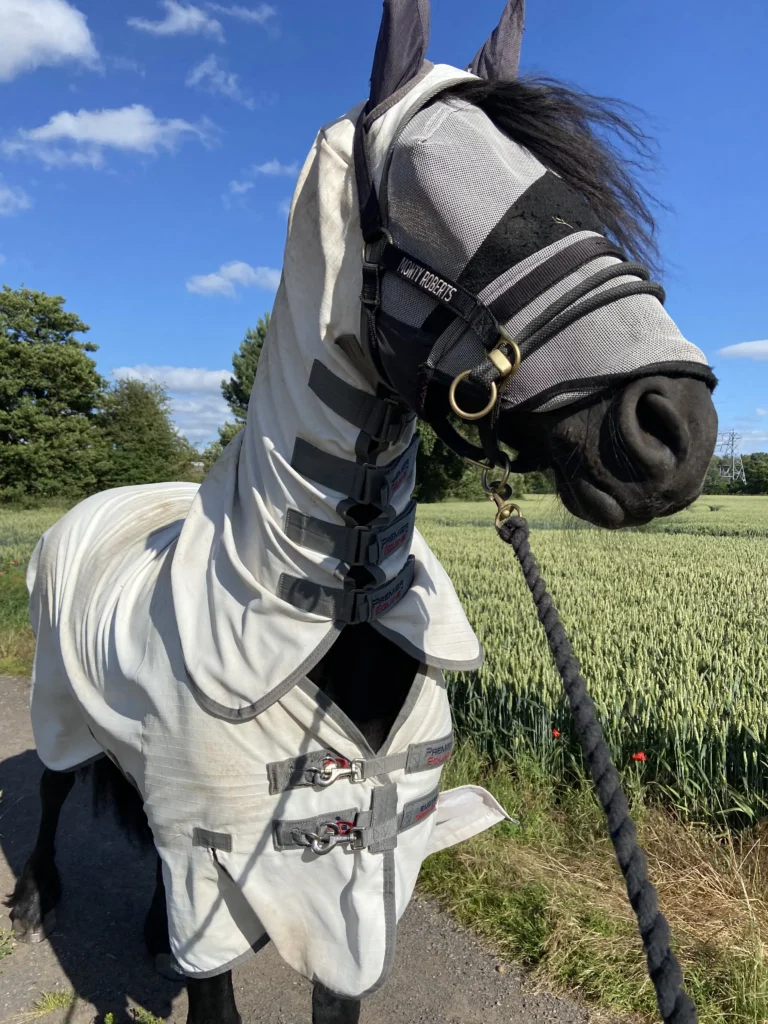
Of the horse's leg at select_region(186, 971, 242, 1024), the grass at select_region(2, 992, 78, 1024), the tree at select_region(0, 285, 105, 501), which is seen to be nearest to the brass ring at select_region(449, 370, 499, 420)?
the horse's leg at select_region(186, 971, 242, 1024)

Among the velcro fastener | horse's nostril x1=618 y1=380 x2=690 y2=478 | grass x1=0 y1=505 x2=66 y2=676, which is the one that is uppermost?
horse's nostril x1=618 y1=380 x2=690 y2=478

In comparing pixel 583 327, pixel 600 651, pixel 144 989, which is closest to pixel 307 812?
pixel 583 327

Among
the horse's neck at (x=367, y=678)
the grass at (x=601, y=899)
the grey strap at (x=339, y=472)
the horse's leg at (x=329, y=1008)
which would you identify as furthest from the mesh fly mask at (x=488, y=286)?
the grass at (x=601, y=899)

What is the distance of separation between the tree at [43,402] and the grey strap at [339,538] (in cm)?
3768

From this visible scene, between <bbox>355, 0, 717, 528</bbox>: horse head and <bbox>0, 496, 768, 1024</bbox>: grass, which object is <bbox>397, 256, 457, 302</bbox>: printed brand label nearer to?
<bbox>355, 0, 717, 528</bbox>: horse head

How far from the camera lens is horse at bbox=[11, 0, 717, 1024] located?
48.5 inches

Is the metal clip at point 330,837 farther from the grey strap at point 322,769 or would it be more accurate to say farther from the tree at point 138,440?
the tree at point 138,440

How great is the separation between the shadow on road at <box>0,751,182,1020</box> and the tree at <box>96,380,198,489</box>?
35.3 m

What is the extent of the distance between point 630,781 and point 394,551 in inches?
94.6

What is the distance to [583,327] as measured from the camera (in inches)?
47.5

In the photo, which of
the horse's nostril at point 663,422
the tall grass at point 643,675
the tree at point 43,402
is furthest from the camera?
the tree at point 43,402

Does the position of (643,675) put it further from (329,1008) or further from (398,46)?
(398,46)

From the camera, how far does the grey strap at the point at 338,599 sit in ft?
4.91

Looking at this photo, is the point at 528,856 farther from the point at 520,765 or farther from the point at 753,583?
the point at 753,583
